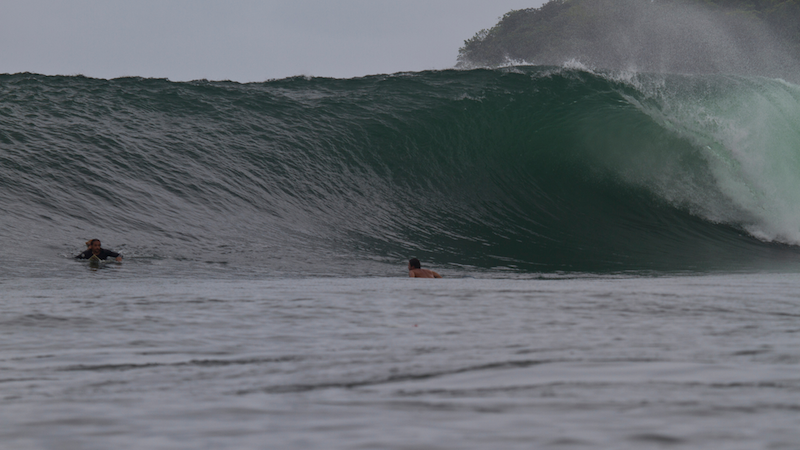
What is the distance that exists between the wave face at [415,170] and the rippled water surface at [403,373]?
563cm

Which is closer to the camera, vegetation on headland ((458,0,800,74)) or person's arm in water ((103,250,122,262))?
person's arm in water ((103,250,122,262))

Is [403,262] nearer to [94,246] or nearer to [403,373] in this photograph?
[94,246]

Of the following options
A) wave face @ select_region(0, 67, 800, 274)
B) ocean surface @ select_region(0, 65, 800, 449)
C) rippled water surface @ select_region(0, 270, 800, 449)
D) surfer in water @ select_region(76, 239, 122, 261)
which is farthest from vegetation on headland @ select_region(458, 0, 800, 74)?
rippled water surface @ select_region(0, 270, 800, 449)

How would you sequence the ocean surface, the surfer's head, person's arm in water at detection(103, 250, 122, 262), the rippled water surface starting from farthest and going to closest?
1. person's arm in water at detection(103, 250, 122, 262)
2. the surfer's head
3. the ocean surface
4. the rippled water surface

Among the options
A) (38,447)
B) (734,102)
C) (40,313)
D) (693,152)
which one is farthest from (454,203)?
(38,447)

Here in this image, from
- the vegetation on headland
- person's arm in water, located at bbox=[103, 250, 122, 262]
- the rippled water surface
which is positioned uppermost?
the vegetation on headland

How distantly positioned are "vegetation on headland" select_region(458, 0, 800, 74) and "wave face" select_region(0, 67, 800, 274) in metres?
21.8

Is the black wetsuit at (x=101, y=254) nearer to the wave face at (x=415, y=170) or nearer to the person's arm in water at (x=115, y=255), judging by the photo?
the person's arm in water at (x=115, y=255)

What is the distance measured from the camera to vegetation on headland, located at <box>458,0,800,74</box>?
3903 cm

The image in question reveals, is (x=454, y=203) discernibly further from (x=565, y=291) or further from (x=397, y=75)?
(x=565, y=291)

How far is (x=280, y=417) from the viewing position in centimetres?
182

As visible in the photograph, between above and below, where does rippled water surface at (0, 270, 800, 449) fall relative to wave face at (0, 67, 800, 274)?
below

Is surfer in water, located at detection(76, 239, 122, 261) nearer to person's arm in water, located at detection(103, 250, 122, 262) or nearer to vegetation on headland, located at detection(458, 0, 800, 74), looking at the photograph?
person's arm in water, located at detection(103, 250, 122, 262)

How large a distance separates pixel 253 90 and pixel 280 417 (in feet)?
54.3
